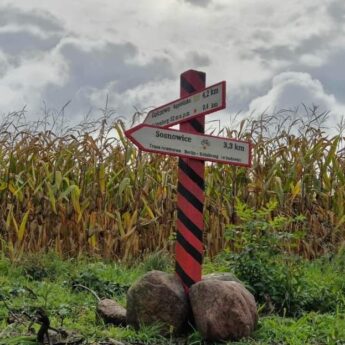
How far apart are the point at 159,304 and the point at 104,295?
5.55 feet

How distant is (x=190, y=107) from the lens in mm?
6227

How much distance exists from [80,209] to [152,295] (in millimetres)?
4095

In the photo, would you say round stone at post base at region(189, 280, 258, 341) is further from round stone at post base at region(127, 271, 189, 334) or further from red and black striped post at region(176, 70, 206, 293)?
red and black striped post at region(176, 70, 206, 293)

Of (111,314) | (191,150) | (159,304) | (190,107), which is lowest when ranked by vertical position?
(111,314)

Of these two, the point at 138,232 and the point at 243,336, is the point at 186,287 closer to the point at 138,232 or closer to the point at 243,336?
the point at 243,336

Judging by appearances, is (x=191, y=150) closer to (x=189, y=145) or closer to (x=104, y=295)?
(x=189, y=145)

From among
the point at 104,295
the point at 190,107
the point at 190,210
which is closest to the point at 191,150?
the point at 190,107

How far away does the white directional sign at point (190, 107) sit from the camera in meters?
6.02

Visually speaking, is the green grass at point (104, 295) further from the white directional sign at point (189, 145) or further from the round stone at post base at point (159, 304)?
the white directional sign at point (189, 145)

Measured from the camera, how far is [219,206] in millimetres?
10141

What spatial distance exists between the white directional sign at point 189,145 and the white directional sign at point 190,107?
0.78 feet

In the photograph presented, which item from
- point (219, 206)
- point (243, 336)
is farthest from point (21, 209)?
point (243, 336)

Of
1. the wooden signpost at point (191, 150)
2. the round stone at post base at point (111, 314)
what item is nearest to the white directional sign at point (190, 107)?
the wooden signpost at point (191, 150)

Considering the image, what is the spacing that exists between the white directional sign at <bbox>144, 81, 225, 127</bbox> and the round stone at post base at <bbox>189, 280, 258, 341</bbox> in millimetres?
1490
